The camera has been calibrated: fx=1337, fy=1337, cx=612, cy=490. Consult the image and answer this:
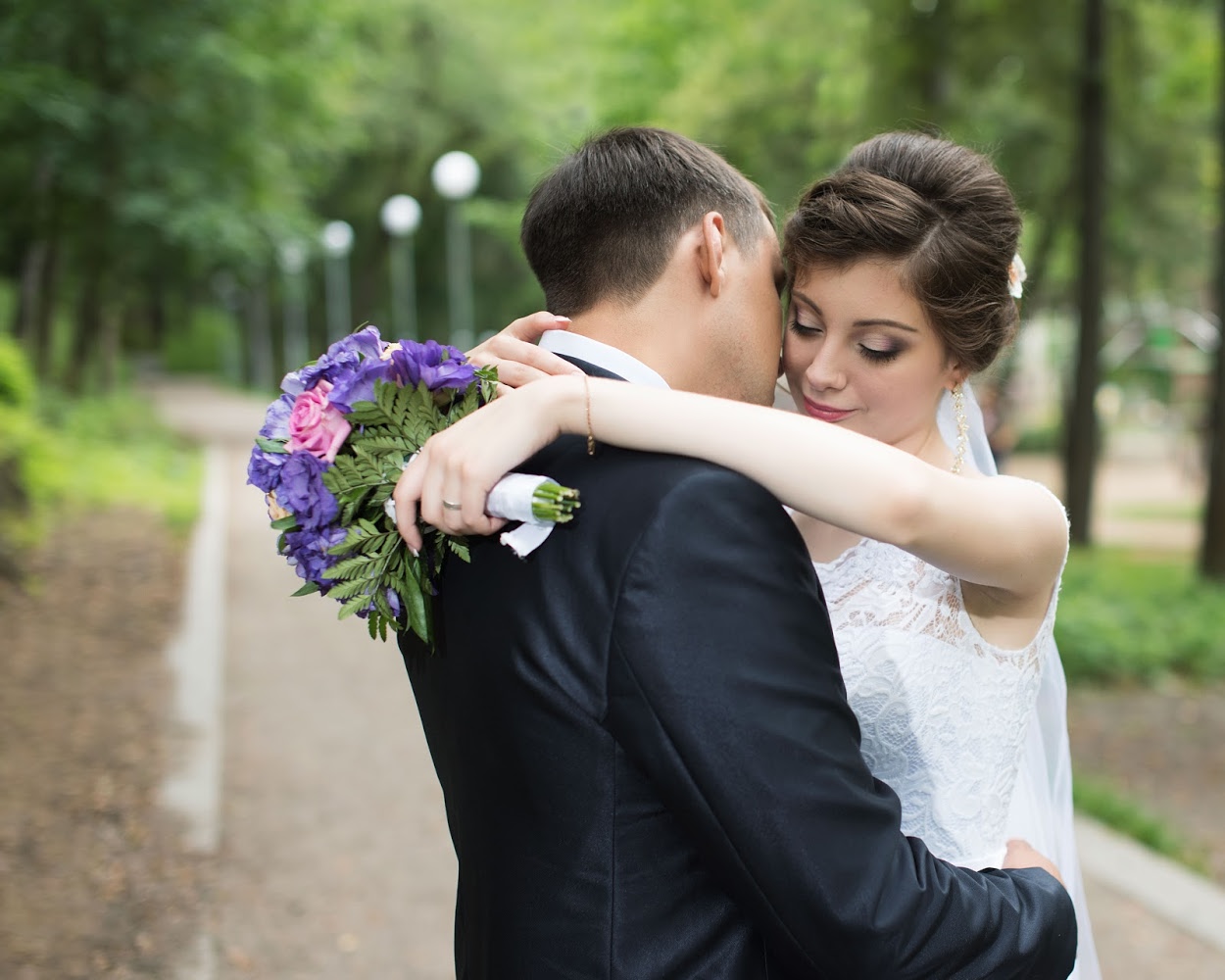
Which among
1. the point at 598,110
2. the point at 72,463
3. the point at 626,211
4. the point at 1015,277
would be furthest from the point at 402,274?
the point at 626,211

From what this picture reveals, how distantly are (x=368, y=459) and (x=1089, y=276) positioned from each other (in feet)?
41.0

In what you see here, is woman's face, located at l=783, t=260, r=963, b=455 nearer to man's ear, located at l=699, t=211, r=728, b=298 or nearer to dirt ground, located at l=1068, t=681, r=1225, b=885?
man's ear, located at l=699, t=211, r=728, b=298

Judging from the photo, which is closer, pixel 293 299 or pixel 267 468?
pixel 267 468

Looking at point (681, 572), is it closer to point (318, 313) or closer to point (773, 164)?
point (773, 164)

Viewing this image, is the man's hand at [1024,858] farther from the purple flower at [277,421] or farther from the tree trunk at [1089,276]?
the tree trunk at [1089,276]

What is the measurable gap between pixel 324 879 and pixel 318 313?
4365cm

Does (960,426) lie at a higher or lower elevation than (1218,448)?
lower

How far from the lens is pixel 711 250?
73.5 inches

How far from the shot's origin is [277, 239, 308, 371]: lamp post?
2150cm

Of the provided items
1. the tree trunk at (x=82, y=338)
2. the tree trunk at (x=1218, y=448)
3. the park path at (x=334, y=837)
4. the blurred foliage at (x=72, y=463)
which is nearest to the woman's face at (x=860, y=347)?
the park path at (x=334, y=837)

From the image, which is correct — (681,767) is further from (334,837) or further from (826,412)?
(334,837)

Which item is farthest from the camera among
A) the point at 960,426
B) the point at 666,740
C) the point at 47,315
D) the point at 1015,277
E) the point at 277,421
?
the point at 47,315

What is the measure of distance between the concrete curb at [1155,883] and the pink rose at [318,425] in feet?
14.4

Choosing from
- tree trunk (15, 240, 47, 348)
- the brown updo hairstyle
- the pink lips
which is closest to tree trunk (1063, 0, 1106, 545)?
the brown updo hairstyle
